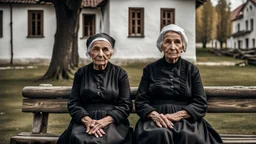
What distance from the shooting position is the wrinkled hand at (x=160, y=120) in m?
3.66

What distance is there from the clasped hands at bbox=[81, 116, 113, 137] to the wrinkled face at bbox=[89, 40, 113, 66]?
1.90 ft

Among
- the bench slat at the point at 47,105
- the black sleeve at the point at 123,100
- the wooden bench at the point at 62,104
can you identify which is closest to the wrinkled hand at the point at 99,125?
the black sleeve at the point at 123,100

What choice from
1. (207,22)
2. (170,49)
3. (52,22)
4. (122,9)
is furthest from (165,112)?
(207,22)

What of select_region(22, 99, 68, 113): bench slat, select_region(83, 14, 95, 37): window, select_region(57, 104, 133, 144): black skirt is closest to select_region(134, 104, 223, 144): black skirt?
select_region(57, 104, 133, 144): black skirt

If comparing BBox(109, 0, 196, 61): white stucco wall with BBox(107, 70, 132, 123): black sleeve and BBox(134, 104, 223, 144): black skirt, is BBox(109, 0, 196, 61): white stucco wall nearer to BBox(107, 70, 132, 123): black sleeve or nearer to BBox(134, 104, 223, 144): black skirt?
BBox(107, 70, 132, 123): black sleeve

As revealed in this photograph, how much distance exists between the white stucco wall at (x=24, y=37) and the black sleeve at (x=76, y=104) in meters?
20.7

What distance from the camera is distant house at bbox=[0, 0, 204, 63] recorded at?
898 inches

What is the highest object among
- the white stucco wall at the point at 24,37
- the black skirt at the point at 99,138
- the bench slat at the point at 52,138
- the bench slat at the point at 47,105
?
the white stucco wall at the point at 24,37

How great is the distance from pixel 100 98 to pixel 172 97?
2.38 feet

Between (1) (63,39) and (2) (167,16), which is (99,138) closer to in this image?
(1) (63,39)

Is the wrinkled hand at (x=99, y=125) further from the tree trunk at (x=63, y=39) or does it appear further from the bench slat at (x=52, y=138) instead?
the tree trunk at (x=63, y=39)

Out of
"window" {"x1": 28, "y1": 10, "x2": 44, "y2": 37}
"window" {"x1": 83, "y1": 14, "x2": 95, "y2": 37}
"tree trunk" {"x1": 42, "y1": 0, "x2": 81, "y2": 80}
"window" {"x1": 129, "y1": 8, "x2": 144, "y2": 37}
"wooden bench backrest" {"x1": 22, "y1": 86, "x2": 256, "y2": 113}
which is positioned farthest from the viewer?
"window" {"x1": 83, "y1": 14, "x2": 95, "y2": 37}

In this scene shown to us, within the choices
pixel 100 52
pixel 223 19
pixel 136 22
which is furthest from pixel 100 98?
pixel 223 19

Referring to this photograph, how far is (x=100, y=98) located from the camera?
3.99 metres
